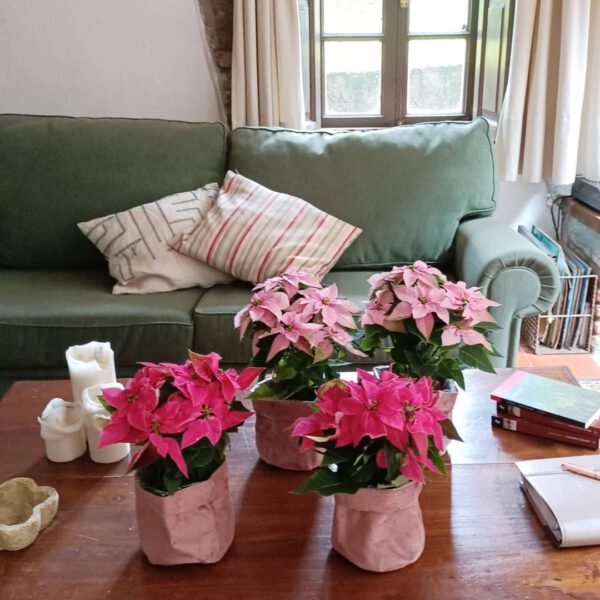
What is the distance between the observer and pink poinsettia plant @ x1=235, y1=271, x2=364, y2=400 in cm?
105

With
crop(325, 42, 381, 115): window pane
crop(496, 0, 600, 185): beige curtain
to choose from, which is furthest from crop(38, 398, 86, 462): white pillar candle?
crop(325, 42, 381, 115): window pane

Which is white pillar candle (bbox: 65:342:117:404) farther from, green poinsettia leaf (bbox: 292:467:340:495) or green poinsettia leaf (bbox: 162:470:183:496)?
green poinsettia leaf (bbox: 292:467:340:495)

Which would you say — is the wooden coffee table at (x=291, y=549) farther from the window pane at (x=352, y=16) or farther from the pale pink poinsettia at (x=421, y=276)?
the window pane at (x=352, y=16)

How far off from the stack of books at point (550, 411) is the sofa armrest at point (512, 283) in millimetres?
585

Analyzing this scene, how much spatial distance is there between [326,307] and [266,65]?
5.92 ft

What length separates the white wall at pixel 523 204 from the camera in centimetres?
294

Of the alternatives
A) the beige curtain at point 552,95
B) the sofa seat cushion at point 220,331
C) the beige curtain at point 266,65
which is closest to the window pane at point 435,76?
the beige curtain at point 552,95

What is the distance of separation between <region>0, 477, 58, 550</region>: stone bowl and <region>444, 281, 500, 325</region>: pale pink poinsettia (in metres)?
0.68

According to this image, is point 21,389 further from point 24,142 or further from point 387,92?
point 387,92

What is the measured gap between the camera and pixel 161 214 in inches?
87.7

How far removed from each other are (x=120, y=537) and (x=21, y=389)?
23.7 inches

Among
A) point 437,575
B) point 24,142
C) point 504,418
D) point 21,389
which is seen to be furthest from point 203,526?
point 24,142

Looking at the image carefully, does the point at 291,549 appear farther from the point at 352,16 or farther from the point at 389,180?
the point at 352,16

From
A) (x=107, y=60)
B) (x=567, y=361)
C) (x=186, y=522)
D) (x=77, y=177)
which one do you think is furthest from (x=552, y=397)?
(x=107, y=60)
